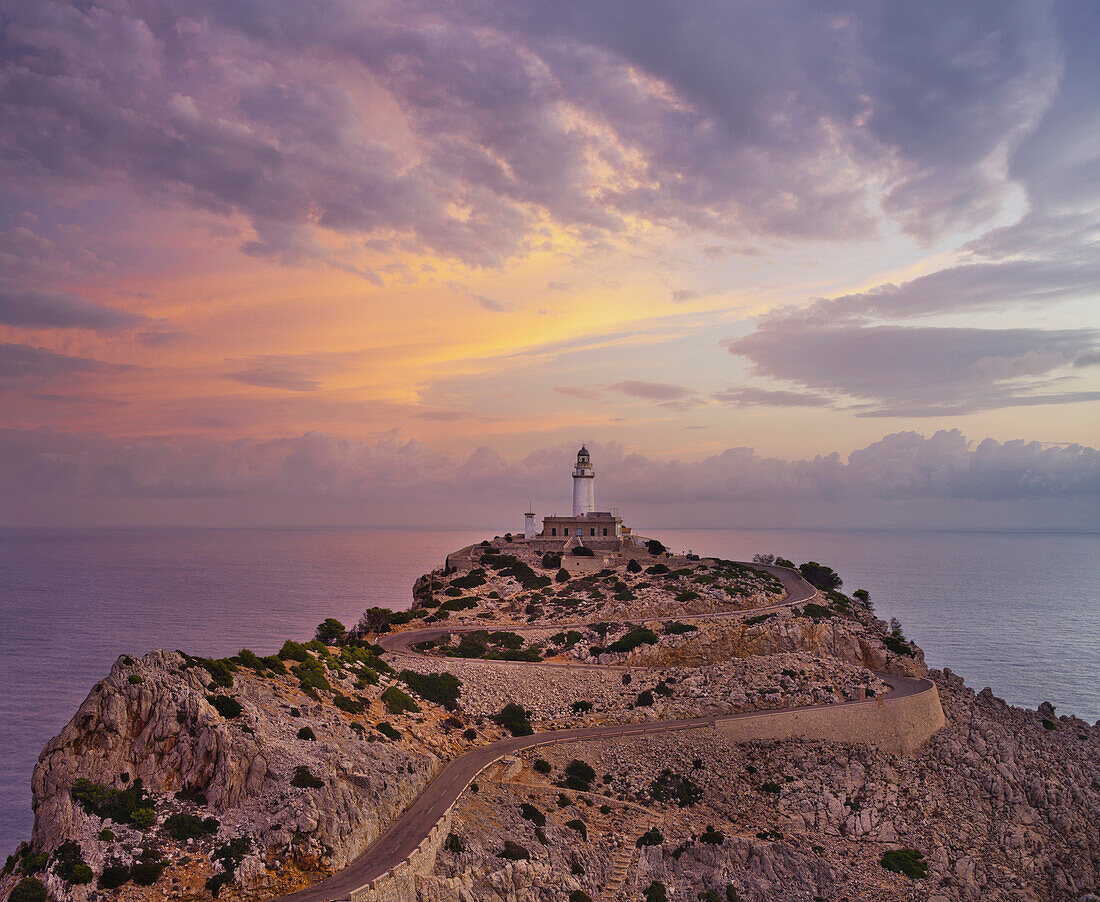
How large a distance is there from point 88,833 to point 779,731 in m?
37.7

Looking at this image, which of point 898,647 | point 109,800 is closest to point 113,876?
point 109,800

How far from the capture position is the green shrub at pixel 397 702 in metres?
39.6

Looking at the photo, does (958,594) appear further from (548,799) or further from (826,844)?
(548,799)

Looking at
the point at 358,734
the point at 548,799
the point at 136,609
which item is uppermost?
the point at 358,734

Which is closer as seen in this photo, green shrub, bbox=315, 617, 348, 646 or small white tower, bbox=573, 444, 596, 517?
green shrub, bbox=315, 617, 348, 646

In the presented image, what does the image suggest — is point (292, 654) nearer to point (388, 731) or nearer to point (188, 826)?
point (388, 731)

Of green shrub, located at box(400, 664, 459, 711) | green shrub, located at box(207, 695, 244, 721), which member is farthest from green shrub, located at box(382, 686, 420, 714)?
green shrub, located at box(207, 695, 244, 721)

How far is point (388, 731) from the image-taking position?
3600 cm

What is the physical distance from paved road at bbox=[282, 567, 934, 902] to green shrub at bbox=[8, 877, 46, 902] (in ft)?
23.6

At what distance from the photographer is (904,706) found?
46.9 m

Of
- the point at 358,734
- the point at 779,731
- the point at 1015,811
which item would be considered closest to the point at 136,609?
the point at 358,734

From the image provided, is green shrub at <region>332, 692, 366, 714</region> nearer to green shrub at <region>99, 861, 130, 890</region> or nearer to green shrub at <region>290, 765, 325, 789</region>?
green shrub at <region>290, 765, 325, 789</region>

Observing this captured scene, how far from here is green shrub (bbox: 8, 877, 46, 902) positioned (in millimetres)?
20547

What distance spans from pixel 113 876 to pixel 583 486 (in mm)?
71226
